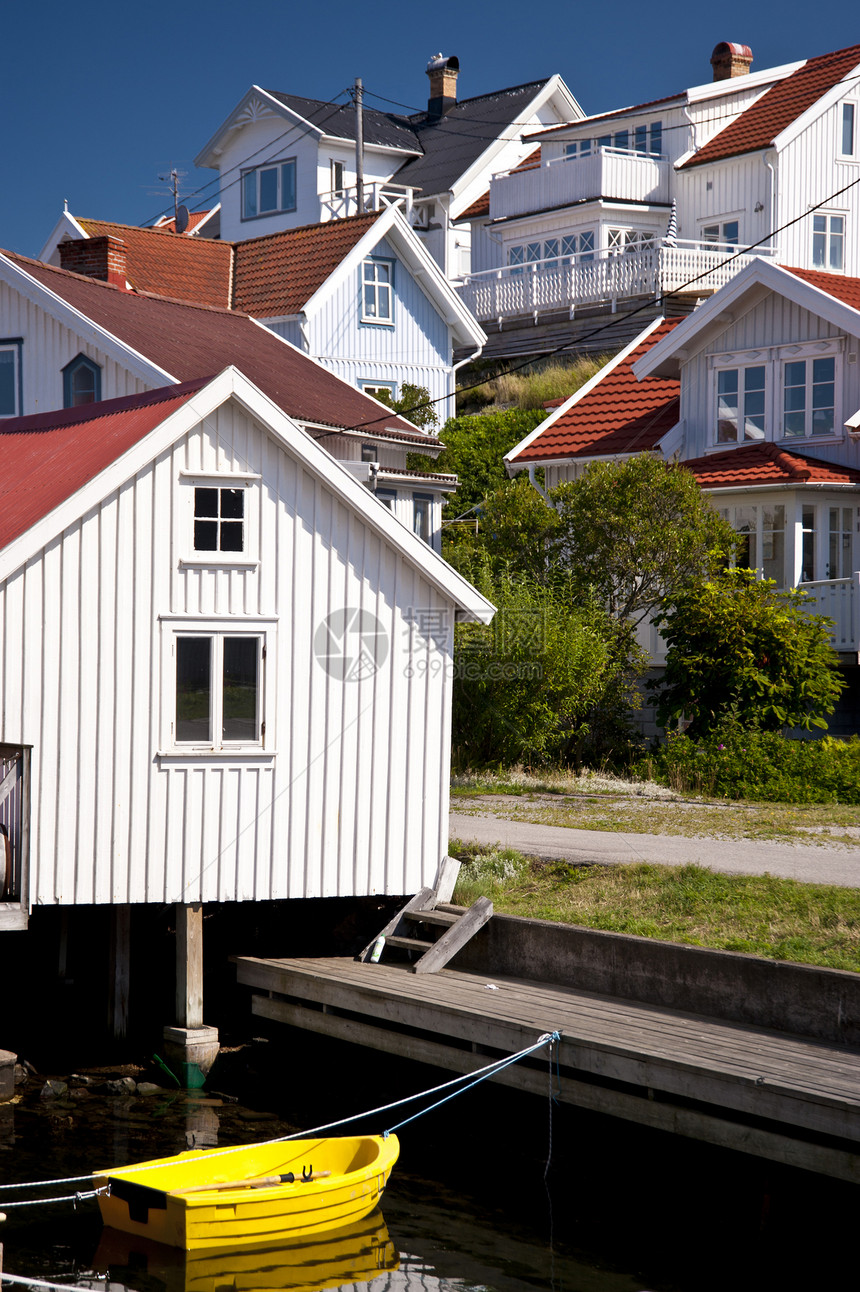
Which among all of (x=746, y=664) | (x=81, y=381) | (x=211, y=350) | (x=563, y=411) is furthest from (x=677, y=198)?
(x=746, y=664)

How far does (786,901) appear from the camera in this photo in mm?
13594

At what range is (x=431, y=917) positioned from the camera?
1395 cm

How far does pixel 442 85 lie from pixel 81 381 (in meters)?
42.5

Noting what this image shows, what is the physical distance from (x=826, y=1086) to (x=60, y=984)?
10291 mm

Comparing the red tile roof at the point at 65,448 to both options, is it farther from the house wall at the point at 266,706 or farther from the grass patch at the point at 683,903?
the grass patch at the point at 683,903

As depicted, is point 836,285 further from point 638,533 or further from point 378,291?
point 378,291

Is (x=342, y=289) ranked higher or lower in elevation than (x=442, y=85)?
lower

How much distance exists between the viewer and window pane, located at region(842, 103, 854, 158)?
43438mm

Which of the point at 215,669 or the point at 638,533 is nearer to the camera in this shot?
the point at 215,669

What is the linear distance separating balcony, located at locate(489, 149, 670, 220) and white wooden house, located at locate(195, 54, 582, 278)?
5017mm

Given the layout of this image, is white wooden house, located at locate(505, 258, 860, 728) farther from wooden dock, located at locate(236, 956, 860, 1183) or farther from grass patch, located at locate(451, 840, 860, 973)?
wooden dock, located at locate(236, 956, 860, 1183)

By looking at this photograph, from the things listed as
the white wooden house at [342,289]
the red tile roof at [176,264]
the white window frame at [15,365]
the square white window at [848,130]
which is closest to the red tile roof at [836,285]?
the white wooden house at [342,289]

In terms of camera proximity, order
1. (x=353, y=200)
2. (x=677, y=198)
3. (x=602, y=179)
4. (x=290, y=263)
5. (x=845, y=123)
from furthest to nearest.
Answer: (x=353, y=200)
(x=677, y=198)
(x=602, y=179)
(x=845, y=123)
(x=290, y=263)

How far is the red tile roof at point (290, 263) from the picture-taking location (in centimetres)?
3412
